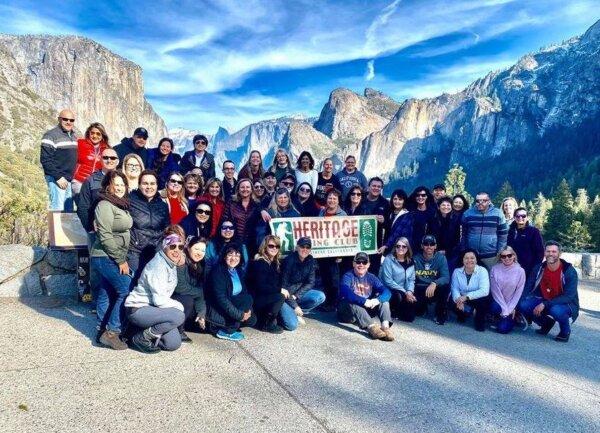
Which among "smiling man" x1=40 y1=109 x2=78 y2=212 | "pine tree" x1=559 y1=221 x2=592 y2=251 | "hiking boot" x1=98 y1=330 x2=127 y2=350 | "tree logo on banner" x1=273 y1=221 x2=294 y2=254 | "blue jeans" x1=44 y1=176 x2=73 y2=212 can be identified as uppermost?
"smiling man" x1=40 y1=109 x2=78 y2=212

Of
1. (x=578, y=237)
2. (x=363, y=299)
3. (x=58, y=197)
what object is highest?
(x=58, y=197)

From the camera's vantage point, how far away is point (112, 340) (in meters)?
4.77

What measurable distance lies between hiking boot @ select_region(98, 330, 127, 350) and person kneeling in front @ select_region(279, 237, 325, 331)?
2242mm

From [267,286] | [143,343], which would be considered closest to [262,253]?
[267,286]

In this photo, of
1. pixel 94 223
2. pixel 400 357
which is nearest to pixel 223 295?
pixel 94 223

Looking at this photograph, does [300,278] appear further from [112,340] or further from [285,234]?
[112,340]

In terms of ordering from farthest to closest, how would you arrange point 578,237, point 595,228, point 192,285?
point 595,228 < point 578,237 < point 192,285

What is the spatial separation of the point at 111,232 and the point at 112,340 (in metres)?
1.17

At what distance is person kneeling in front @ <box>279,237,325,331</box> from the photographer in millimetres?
6277

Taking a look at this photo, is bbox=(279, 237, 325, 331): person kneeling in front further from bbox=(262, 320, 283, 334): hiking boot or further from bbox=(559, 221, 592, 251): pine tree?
bbox=(559, 221, 592, 251): pine tree

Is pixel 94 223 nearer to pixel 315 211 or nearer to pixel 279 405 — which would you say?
pixel 279 405

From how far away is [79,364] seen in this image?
430 centimetres

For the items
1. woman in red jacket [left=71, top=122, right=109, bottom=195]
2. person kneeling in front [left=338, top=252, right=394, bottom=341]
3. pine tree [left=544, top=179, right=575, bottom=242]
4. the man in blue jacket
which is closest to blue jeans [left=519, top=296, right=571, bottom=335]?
the man in blue jacket

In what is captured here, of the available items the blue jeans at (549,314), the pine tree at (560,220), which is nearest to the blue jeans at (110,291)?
the blue jeans at (549,314)
